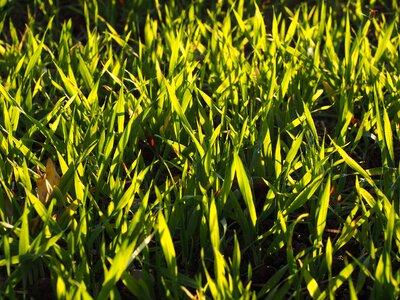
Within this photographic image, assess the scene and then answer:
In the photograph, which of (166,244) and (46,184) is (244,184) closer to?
(166,244)

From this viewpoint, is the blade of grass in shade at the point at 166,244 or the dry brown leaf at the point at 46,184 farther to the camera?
the dry brown leaf at the point at 46,184

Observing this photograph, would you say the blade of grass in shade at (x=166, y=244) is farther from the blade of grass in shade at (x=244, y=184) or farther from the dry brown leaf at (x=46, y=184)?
the dry brown leaf at (x=46, y=184)

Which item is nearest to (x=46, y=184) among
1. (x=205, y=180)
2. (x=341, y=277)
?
(x=205, y=180)

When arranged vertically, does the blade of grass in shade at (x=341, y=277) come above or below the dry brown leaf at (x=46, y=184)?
below

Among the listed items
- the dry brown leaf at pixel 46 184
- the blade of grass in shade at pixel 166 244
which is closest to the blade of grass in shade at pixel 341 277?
the blade of grass in shade at pixel 166 244

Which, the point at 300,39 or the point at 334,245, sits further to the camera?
the point at 300,39

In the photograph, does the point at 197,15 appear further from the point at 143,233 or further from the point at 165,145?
the point at 143,233

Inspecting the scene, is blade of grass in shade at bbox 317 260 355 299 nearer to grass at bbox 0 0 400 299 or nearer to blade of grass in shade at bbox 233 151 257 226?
grass at bbox 0 0 400 299

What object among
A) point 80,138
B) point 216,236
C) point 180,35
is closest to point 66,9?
point 180,35
